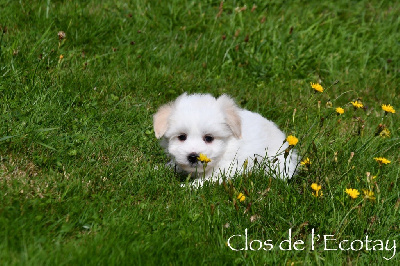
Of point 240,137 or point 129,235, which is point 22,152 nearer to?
point 129,235

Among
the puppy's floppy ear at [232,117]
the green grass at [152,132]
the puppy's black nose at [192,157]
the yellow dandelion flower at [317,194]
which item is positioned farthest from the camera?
the puppy's floppy ear at [232,117]

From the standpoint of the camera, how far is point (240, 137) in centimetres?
415

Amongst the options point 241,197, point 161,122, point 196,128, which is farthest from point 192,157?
point 241,197

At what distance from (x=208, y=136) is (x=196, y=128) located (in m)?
0.12

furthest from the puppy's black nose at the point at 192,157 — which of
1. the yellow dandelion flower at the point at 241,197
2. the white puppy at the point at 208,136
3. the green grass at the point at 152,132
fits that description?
the yellow dandelion flower at the point at 241,197

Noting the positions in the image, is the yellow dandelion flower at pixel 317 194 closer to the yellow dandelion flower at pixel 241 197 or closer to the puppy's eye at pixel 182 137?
the yellow dandelion flower at pixel 241 197

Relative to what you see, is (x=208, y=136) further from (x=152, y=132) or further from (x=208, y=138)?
(x=152, y=132)

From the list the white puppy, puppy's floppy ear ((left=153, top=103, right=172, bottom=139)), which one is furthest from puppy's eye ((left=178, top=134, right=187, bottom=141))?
puppy's floppy ear ((left=153, top=103, right=172, bottom=139))

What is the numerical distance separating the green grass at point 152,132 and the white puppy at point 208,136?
0.19 meters

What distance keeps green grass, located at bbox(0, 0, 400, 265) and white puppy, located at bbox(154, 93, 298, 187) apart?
0.19 meters

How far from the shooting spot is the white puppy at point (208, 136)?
4.02 m

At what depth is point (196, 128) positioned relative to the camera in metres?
4.03

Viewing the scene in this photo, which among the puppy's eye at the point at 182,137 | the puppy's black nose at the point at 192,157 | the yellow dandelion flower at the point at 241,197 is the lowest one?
the yellow dandelion flower at the point at 241,197

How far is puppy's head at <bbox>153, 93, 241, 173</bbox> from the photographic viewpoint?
4.02 metres
